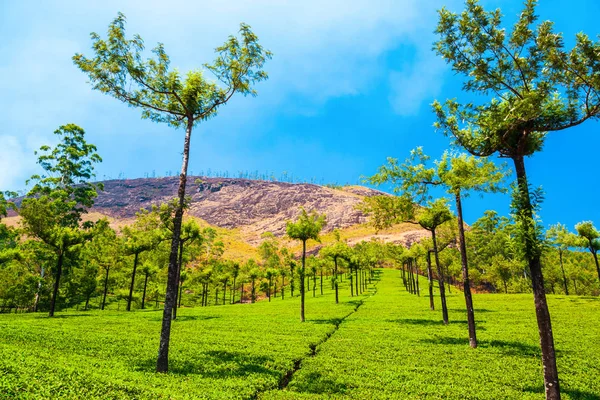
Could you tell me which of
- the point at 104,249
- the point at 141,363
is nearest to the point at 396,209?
the point at 141,363

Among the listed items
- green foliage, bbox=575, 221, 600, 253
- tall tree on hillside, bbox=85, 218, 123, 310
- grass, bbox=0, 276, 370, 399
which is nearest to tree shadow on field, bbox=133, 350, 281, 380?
grass, bbox=0, 276, 370, 399

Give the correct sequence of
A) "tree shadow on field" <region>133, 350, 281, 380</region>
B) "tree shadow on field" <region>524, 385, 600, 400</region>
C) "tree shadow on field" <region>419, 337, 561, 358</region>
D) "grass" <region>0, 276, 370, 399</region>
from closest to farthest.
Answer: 1. "grass" <region>0, 276, 370, 399</region>
2. "tree shadow on field" <region>524, 385, 600, 400</region>
3. "tree shadow on field" <region>133, 350, 281, 380</region>
4. "tree shadow on field" <region>419, 337, 561, 358</region>

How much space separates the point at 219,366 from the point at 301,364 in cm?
386

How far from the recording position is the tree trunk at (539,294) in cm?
998

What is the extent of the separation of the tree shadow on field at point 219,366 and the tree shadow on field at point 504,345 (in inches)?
463

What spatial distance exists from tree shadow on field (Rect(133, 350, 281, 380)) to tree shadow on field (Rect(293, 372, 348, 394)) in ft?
3.55

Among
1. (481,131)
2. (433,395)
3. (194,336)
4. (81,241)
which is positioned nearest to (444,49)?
(481,131)

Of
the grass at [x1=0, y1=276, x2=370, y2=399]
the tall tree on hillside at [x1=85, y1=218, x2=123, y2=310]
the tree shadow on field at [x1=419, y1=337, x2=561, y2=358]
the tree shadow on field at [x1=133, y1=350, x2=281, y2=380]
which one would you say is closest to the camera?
the grass at [x1=0, y1=276, x2=370, y2=399]

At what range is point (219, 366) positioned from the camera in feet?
46.6

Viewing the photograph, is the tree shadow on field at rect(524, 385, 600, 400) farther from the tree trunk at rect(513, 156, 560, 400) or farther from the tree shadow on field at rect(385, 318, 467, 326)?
the tree shadow on field at rect(385, 318, 467, 326)

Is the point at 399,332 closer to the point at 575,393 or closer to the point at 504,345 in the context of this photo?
the point at 504,345

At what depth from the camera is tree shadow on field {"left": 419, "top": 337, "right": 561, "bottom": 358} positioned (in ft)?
57.1

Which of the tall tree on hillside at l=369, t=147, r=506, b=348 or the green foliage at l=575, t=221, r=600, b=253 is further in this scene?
the green foliage at l=575, t=221, r=600, b=253

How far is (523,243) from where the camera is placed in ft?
35.4
